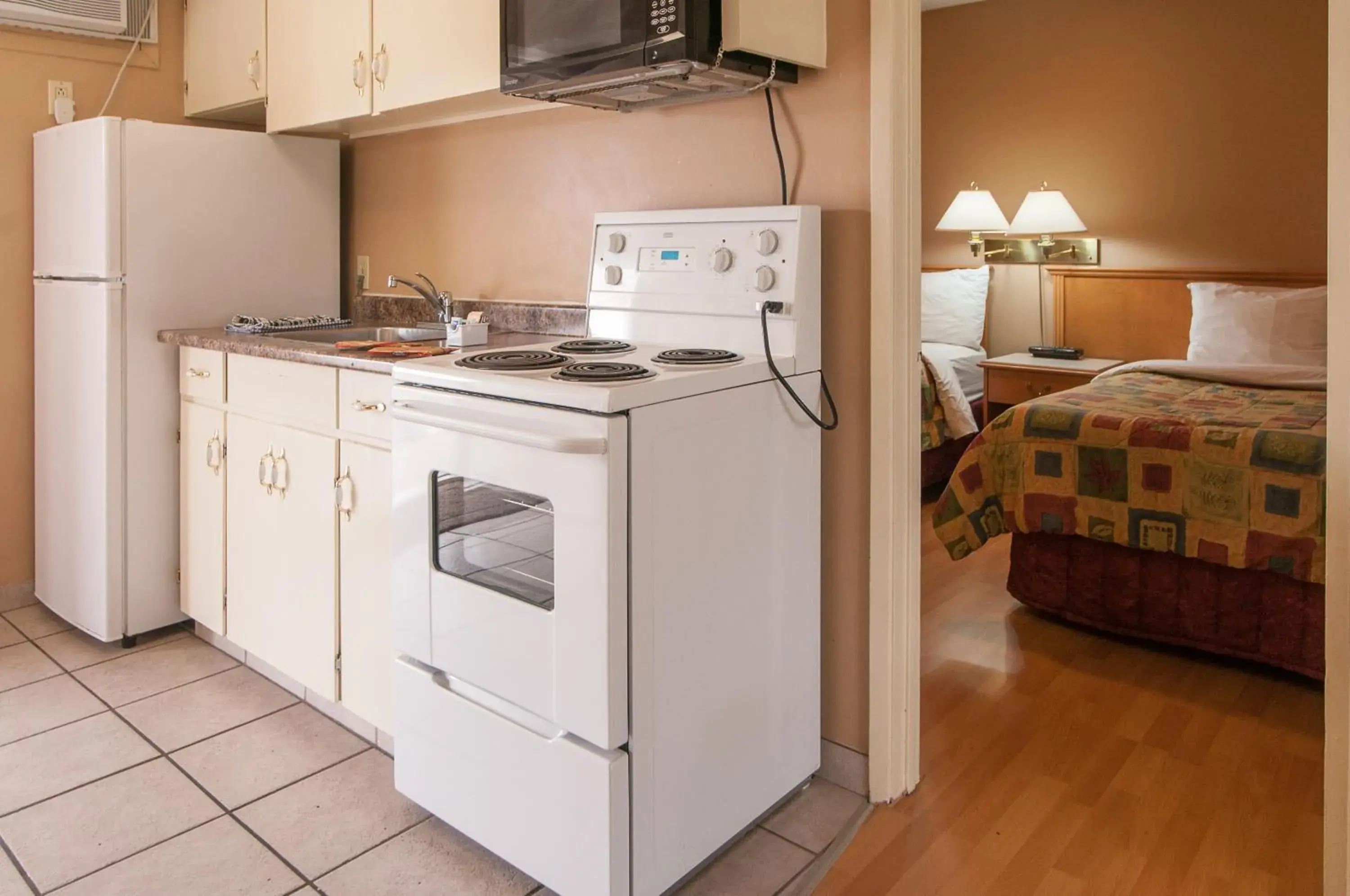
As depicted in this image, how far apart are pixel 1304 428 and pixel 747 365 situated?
187cm

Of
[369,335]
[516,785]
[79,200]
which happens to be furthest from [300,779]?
[79,200]

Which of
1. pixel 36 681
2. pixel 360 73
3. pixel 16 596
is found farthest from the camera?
pixel 16 596

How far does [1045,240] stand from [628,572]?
4357 mm

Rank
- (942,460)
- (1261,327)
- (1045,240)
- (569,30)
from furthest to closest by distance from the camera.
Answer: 1. (1045,240)
2. (942,460)
3. (1261,327)
4. (569,30)

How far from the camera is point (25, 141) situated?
3104 millimetres

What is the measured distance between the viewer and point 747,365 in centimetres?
184

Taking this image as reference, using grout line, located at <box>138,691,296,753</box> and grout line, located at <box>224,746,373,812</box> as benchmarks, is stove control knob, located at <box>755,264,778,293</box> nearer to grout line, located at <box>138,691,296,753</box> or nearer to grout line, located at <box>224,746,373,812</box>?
grout line, located at <box>224,746,373,812</box>

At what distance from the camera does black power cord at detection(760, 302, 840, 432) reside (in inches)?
74.3

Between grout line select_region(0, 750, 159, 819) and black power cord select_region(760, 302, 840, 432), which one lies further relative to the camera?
grout line select_region(0, 750, 159, 819)

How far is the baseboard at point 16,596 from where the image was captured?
10.6 ft

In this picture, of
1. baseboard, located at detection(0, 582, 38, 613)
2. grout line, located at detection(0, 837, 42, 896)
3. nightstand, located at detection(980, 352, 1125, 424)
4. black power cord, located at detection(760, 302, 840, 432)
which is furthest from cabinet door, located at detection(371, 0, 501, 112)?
nightstand, located at detection(980, 352, 1125, 424)

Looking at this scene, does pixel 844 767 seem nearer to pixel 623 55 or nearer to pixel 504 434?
pixel 504 434

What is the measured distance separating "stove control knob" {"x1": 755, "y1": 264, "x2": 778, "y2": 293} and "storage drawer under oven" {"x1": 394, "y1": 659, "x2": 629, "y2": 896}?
0.91 m

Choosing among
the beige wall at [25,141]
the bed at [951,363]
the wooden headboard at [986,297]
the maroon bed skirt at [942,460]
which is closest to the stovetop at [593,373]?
the beige wall at [25,141]
